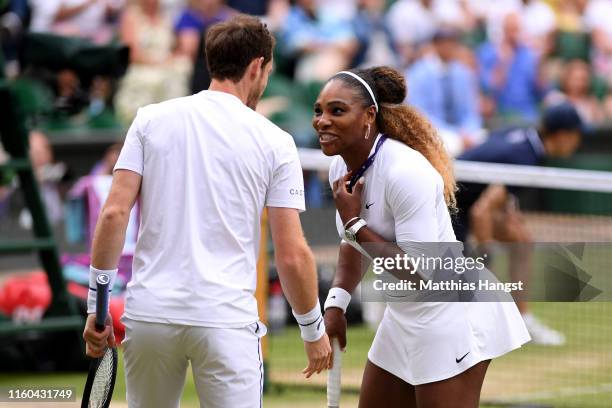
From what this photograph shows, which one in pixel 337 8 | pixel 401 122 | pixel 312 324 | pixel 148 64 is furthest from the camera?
pixel 337 8

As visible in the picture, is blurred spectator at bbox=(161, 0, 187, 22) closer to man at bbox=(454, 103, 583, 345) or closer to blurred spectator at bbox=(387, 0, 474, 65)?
blurred spectator at bbox=(387, 0, 474, 65)

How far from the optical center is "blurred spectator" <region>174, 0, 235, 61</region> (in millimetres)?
14461

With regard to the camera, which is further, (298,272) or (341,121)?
(341,121)

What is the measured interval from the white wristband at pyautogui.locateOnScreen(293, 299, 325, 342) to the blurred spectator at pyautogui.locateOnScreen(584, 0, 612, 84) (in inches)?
597

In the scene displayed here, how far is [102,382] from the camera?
498 cm

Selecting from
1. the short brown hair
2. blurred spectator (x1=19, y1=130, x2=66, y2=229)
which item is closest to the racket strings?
the short brown hair

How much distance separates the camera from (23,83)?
9.05 m

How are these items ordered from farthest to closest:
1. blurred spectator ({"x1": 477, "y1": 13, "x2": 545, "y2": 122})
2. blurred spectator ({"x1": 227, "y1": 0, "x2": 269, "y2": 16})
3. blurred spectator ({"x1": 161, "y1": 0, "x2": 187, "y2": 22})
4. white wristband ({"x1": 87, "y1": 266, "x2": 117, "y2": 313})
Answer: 1. blurred spectator ({"x1": 477, "y1": 13, "x2": 545, "y2": 122})
2. blurred spectator ({"x1": 227, "y1": 0, "x2": 269, "y2": 16})
3. blurred spectator ({"x1": 161, "y1": 0, "x2": 187, "y2": 22})
4. white wristband ({"x1": 87, "y1": 266, "x2": 117, "y2": 313})

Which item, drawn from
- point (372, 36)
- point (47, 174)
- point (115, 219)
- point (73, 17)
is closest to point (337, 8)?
point (372, 36)

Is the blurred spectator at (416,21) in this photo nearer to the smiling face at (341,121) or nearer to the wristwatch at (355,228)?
the smiling face at (341,121)

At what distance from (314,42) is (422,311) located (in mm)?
11058

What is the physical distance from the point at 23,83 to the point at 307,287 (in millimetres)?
4895

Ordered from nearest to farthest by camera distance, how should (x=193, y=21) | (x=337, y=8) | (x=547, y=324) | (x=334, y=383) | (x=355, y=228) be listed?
(x=355, y=228)
(x=334, y=383)
(x=547, y=324)
(x=193, y=21)
(x=337, y=8)

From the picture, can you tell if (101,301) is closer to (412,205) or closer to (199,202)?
(199,202)
